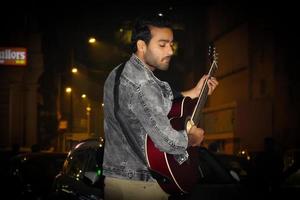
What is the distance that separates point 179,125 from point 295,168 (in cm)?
470

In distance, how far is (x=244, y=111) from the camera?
21.2m

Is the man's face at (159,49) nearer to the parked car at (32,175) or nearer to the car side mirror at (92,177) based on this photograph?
the car side mirror at (92,177)

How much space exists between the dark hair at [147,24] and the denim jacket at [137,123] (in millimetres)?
114

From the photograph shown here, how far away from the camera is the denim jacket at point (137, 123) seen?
8.98 ft

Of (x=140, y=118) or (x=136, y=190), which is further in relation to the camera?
(x=136, y=190)

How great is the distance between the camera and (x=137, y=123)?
283cm

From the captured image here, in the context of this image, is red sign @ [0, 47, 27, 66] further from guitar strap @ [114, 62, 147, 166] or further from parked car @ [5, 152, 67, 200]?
guitar strap @ [114, 62, 147, 166]

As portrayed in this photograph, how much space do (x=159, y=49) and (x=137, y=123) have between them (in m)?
0.42

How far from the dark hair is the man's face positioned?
0.07 feet

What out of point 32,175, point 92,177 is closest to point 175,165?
point 92,177

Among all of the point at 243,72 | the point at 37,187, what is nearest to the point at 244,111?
the point at 243,72

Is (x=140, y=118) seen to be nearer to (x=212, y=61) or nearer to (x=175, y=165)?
(x=175, y=165)

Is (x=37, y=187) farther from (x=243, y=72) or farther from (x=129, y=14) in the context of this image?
(x=129, y=14)

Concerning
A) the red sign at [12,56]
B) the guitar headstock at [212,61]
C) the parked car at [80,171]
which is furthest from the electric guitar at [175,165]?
the red sign at [12,56]
